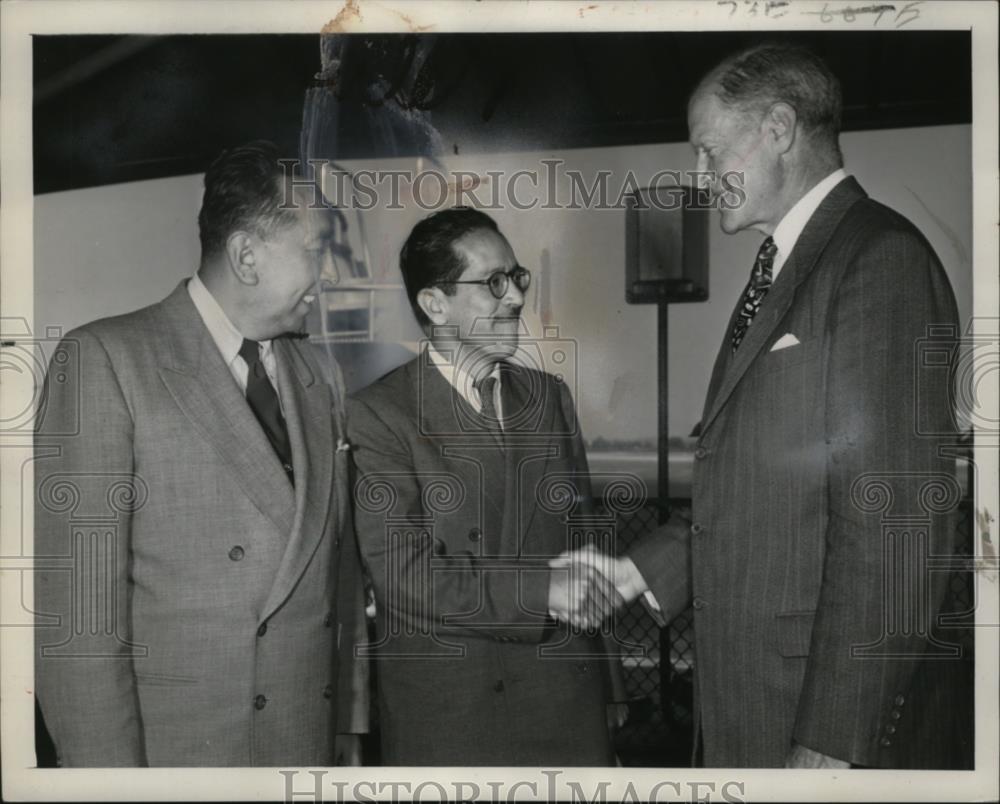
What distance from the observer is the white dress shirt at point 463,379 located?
6.75 ft

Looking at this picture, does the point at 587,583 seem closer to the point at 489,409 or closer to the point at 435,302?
the point at 489,409

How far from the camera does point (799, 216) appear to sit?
2.02 metres

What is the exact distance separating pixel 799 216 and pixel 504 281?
0.63 m

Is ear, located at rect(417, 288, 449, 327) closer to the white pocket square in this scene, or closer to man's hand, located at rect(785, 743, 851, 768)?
the white pocket square

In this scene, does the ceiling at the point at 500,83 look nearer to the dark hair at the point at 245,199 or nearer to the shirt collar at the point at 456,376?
the dark hair at the point at 245,199

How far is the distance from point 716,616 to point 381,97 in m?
1.30

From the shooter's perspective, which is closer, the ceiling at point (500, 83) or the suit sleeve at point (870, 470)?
the suit sleeve at point (870, 470)

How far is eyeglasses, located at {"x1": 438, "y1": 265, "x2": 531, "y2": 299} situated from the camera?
206cm

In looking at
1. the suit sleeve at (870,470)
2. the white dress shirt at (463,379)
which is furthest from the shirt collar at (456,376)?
the suit sleeve at (870,470)

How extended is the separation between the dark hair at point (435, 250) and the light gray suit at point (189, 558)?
0.88ft

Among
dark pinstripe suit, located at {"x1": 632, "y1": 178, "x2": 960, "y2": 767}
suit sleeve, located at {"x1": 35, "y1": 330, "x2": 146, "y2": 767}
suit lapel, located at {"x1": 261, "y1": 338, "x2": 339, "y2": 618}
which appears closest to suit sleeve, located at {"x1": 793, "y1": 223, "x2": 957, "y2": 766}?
dark pinstripe suit, located at {"x1": 632, "y1": 178, "x2": 960, "y2": 767}

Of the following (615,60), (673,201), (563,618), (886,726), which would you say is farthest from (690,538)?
(615,60)

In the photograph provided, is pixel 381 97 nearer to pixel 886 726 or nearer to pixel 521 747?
pixel 521 747

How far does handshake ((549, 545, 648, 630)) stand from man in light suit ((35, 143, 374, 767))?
16.8 inches
